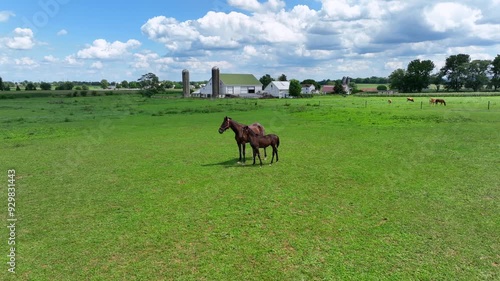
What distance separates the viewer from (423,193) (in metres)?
10.1

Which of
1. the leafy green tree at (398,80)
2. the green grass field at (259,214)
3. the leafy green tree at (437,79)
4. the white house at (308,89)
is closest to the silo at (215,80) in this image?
the white house at (308,89)

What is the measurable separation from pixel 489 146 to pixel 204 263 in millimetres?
17420

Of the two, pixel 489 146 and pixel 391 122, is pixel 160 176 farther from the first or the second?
pixel 391 122

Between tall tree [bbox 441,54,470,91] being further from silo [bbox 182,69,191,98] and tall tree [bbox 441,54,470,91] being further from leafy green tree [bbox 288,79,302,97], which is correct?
silo [bbox 182,69,191,98]

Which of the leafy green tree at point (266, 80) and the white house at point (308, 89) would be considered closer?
the white house at point (308, 89)

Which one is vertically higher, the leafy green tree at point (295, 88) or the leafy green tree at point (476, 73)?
the leafy green tree at point (476, 73)

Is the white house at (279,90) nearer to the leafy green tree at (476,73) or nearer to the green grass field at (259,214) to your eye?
the leafy green tree at (476,73)

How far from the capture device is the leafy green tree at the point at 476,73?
11012 cm

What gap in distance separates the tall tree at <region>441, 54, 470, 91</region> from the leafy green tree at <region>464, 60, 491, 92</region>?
4.94ft

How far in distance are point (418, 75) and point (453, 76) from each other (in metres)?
15.2

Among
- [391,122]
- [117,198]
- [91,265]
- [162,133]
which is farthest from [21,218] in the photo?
[391,122]

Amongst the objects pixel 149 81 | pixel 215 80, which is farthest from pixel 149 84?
pixel 215 80

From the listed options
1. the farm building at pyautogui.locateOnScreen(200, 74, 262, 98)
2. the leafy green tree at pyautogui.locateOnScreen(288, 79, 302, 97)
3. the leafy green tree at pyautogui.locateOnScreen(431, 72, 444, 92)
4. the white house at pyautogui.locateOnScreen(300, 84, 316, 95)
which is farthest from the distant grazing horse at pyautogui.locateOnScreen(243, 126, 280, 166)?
the leafy green tree at pyautogui.locateOnScreen(431, 72, 444, 92)

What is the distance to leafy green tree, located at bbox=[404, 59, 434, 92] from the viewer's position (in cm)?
11262
